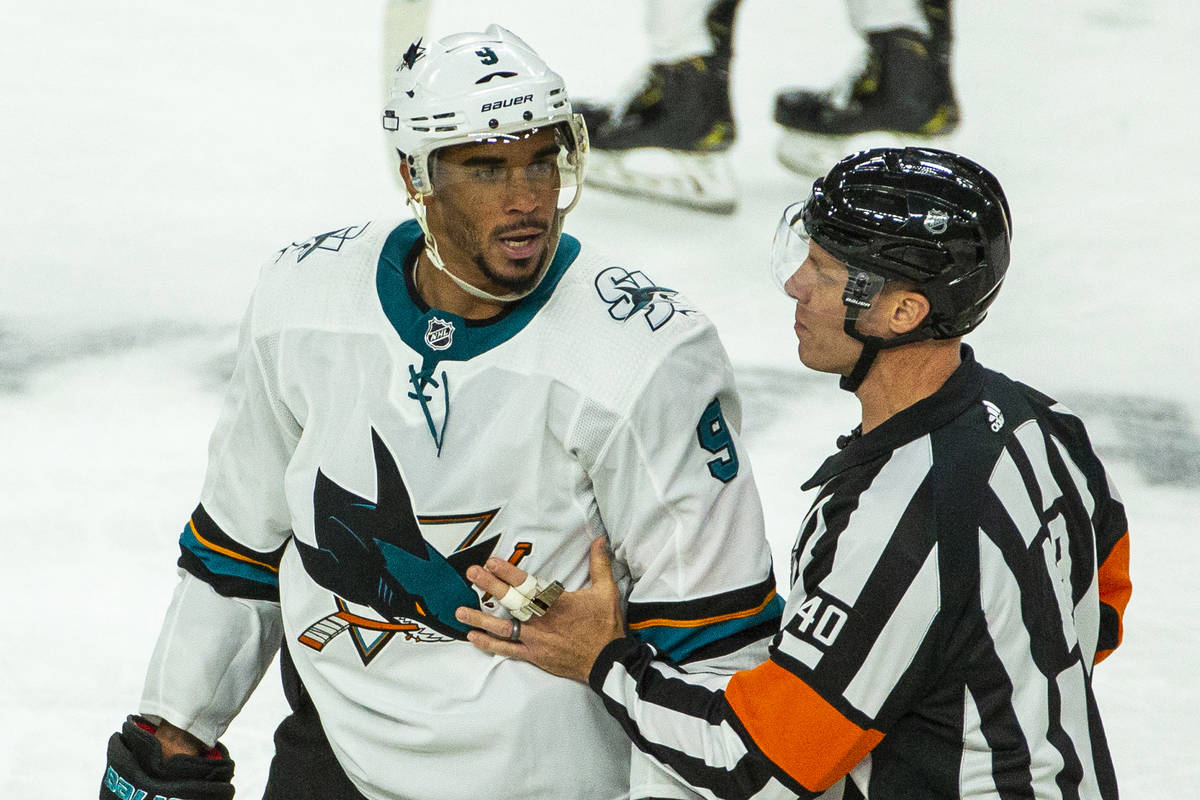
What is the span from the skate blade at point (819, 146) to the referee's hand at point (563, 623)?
11.1ft

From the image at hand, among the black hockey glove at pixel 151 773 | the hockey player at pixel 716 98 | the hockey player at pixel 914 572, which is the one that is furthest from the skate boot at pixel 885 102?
the black hockey glove at pixel 151 773

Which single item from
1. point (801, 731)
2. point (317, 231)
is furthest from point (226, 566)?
point (317, 231)

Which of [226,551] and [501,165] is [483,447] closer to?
[501,165]

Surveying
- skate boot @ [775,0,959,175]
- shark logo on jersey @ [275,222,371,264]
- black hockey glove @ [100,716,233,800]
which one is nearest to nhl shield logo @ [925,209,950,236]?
shark logo on jersey @ [275,222,371,264]

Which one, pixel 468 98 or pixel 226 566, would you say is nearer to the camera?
pixel 468 98

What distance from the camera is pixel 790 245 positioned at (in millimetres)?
1564

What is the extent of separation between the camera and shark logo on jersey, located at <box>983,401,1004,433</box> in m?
1.45

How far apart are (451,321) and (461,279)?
45 millimetres

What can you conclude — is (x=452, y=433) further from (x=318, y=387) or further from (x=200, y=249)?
(x=200, y=249)

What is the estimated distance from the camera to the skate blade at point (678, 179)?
462 centimetres

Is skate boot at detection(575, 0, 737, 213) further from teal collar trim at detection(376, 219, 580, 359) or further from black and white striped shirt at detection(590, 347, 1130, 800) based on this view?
black and white striped shirt at detection(590, 347, 1130, 800)

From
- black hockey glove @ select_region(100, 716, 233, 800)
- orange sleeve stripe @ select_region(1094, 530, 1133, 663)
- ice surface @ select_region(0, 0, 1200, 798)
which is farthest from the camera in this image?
ice surface @ select_region(0, 0, 1200, 798)

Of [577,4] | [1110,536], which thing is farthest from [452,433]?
[577,4]

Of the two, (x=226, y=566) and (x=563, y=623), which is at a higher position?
(x=563, y=623)
